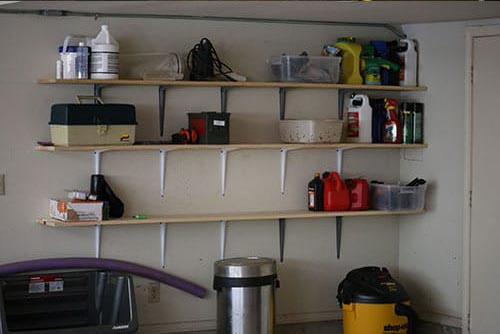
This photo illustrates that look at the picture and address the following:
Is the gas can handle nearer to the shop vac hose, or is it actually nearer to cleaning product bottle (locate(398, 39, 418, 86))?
the shop vac hose

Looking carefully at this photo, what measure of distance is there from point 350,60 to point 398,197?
0.94 metres

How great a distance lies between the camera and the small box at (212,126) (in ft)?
17.1

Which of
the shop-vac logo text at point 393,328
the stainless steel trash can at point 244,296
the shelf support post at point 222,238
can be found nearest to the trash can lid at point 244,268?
the stainless steel trash can at point 244,296

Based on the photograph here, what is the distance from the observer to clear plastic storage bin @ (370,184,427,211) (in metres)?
5.68

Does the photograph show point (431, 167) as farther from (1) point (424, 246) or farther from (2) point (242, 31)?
(2) point (242, 31)

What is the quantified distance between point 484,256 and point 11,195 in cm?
293

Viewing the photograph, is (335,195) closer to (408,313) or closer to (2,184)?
(408,313)

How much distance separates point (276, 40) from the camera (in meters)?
5.61

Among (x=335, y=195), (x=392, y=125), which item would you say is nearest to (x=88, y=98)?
(x=335, y=195)

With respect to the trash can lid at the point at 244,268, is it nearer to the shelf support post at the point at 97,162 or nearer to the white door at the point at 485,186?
the shelf support post at the point at 97,162

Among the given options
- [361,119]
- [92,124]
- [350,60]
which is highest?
[350,60]

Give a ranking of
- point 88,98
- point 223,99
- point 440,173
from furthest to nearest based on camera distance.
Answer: point 440,173
point 223,99
point 88,98

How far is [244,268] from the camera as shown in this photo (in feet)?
17.3

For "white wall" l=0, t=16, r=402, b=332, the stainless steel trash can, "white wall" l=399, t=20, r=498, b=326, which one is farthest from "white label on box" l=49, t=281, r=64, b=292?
"white wall" l=399, t=20, r=498, b=326
